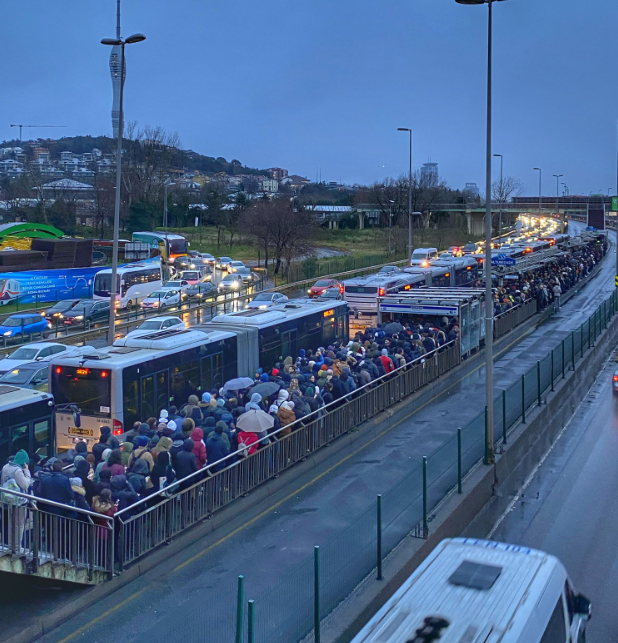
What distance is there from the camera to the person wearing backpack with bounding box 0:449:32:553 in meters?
9.27

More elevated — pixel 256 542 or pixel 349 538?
pixel 349 538

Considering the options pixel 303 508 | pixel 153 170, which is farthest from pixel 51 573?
pixel 153 170

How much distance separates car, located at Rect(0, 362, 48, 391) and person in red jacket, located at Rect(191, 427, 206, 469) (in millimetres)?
8933

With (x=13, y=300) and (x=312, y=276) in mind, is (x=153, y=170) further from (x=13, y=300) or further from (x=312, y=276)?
(x=13, y=300)

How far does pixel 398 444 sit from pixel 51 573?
895cm

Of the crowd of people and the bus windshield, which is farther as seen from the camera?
the bus windshield

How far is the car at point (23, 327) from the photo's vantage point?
1220 inches

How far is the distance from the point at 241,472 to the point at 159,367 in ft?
15.5

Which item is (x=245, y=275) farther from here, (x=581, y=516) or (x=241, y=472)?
(x=581, y=516)

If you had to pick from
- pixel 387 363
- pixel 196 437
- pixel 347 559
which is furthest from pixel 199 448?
pixel 387 363

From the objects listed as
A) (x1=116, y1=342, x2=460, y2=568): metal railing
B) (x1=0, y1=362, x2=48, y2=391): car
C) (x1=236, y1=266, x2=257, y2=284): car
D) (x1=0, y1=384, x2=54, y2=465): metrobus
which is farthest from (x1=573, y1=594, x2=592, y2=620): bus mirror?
(x1=236, y1=266, x2=257, y2=284): car

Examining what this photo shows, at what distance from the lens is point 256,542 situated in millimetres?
11641

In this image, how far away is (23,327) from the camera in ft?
102

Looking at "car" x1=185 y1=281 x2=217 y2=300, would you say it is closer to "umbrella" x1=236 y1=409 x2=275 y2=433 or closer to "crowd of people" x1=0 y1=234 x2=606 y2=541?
"crowd of people" x1=0 y1=234 x2=606 y2=541
